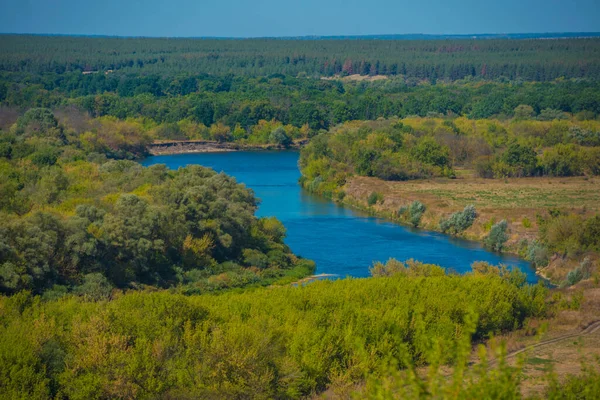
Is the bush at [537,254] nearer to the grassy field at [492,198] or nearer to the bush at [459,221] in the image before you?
the grassy field at [492,198]

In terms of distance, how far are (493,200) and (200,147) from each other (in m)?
39.4

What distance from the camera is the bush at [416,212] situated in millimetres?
49344

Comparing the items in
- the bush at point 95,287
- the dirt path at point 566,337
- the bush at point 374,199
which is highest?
the dirt path at point 566,337

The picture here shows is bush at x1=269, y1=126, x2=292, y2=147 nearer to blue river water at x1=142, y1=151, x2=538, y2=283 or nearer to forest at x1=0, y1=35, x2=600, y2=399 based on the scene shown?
forest at x1=0, y1=35, x2=600, y2=399

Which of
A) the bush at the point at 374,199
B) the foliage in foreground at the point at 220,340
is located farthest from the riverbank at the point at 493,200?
the foliage in foreground at the point at 220,340

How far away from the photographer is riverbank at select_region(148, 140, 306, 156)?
3258 inches

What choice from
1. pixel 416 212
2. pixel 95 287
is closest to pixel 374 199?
pixel 416 212

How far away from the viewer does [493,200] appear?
5250cm

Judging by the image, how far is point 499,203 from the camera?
5125 centimetres

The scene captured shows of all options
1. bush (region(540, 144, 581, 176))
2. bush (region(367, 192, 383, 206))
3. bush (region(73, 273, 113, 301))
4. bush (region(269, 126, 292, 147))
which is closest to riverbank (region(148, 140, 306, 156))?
bush (region(269, 126, 292, 147))

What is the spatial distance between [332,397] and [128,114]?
7864 cm

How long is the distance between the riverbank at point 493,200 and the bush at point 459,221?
31 cm

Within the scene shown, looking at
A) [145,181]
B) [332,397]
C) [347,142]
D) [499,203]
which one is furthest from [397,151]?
[332,397]

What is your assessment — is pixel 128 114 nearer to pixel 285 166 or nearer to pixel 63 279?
pixel 285 166
